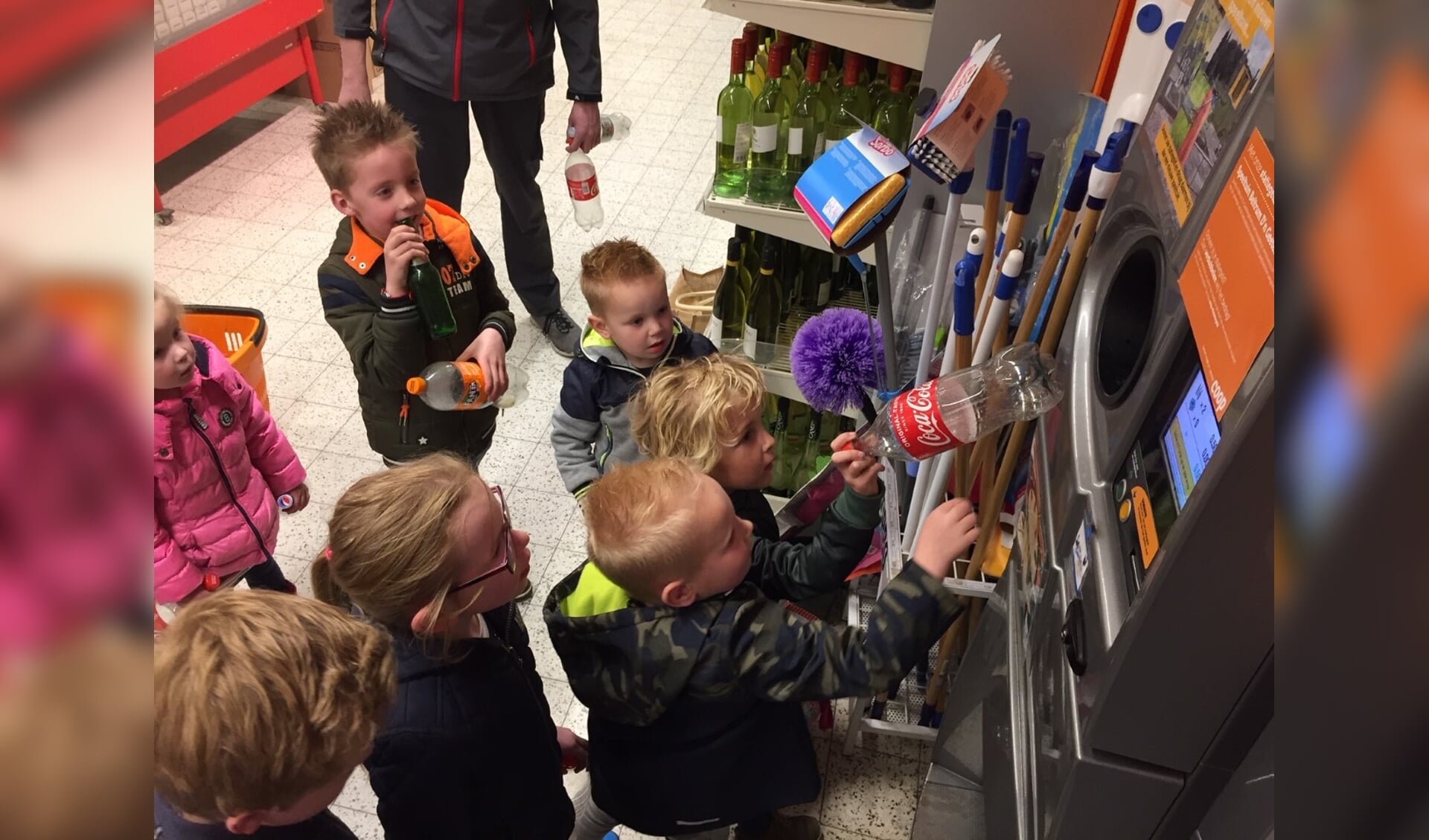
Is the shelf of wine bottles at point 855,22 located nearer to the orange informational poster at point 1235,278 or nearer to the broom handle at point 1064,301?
the broom handle at point 1064,301

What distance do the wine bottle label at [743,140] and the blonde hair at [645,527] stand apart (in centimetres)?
112

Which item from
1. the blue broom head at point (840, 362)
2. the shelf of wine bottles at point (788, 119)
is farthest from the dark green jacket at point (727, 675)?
the shelf of wine bottles at point (788, 119)

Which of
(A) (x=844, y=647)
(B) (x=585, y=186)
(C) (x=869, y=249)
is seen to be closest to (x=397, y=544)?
(A) (x=844, y=647)

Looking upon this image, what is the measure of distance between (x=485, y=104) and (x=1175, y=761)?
2600mm

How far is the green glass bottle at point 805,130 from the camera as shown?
2238mm

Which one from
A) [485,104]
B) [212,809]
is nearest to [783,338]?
[485,104]

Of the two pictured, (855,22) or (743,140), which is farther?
Result: (743,140)

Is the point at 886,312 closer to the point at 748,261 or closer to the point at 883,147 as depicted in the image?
the point at 883,147

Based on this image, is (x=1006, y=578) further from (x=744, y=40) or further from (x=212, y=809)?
(x=744, y=40)

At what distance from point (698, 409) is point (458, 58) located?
1593 mm

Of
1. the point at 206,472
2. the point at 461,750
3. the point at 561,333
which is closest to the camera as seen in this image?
the point at 461,750

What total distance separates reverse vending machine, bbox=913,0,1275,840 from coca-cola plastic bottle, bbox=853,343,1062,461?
0.12 metres

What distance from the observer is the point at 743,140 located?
2.29m
